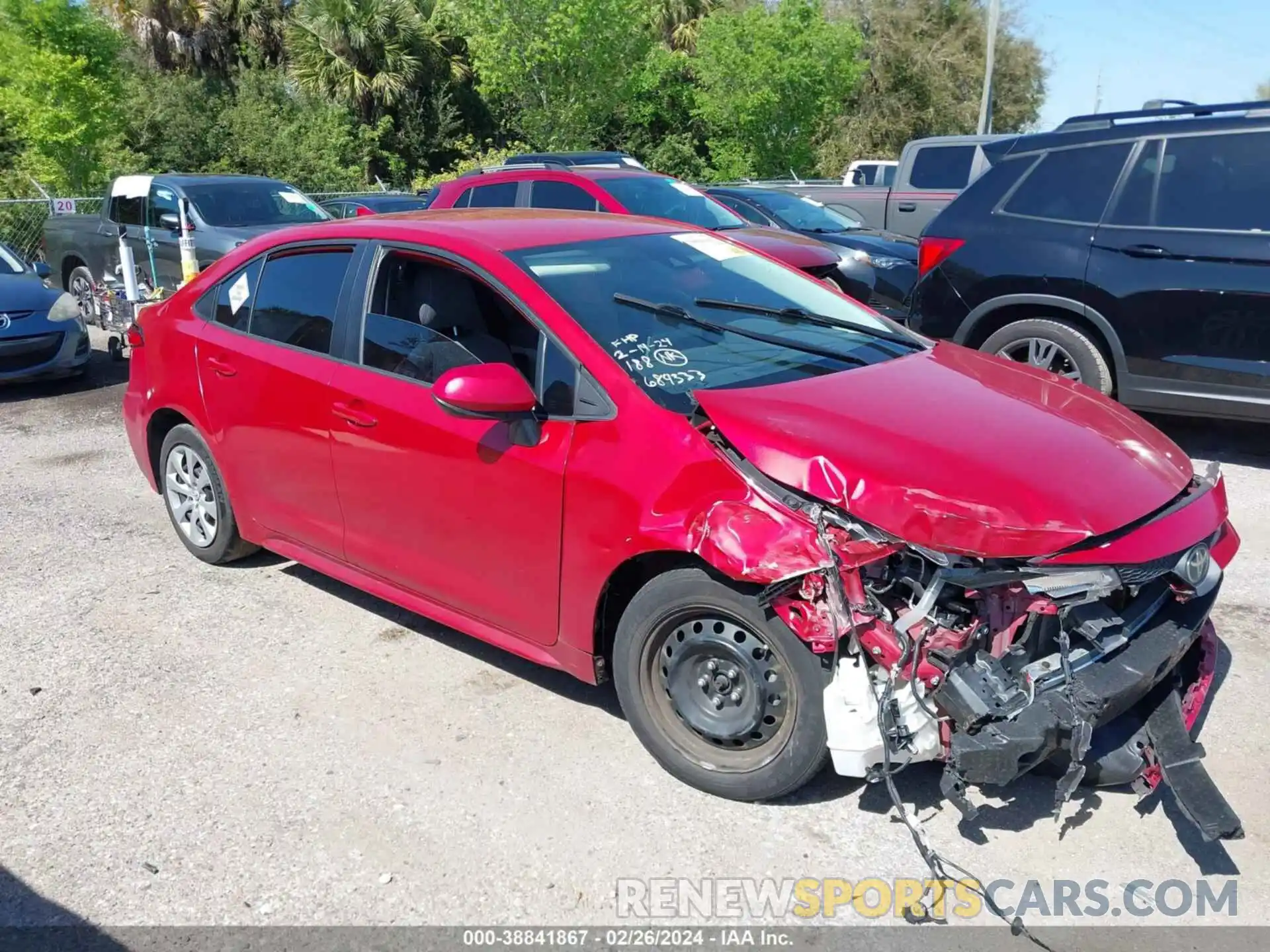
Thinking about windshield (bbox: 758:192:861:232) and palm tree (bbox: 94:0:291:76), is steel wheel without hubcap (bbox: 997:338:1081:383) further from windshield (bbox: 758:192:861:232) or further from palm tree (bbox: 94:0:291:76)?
palm tree (bbox: 94:0:291:76)

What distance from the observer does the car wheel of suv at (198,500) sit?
514 cm

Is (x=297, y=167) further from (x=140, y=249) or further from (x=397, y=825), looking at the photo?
(x=397, y=825)

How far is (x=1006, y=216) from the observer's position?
7.05 m

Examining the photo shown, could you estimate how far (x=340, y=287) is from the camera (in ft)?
14.4

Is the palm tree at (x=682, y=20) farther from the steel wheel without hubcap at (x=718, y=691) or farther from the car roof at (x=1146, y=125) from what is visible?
the steel wheel without hubcap at (x=718, y=691)

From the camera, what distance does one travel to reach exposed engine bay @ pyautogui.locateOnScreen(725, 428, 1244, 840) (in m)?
2.89

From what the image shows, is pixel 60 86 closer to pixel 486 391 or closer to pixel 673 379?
pixel 486 391

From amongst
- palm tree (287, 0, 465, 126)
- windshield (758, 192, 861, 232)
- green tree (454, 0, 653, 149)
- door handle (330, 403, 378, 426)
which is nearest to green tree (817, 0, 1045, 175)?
green tree (454, 0, 653, 149)

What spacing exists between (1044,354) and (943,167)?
26.7 feet

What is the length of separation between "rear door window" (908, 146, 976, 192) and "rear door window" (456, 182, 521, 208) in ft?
20.8

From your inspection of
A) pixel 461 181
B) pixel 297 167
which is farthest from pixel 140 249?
pixel 297 167

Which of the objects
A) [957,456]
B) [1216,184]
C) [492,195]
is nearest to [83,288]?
[492,195]

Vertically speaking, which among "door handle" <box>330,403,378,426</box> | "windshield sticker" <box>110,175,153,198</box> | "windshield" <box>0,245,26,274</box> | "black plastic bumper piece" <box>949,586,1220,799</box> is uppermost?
"door handle" <box>330,403,378,426</box>

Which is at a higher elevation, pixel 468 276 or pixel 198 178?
pixel 468 276
